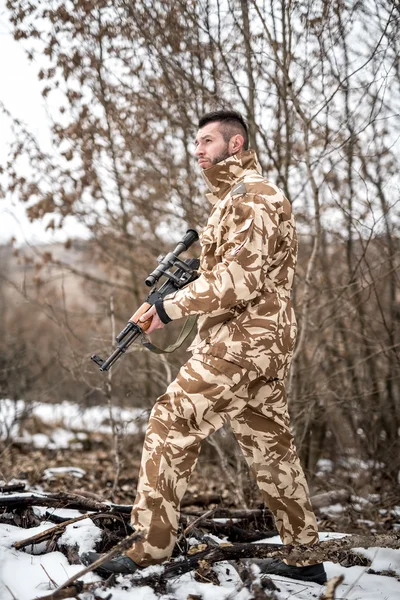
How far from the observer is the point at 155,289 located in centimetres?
283

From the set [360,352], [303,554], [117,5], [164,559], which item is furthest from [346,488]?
[117,5]

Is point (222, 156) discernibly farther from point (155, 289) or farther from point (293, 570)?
point (293, 570)

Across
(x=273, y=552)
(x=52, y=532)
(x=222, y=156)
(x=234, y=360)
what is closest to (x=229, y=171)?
(x=222, y=156)

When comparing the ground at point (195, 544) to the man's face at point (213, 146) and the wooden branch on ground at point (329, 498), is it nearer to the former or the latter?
the wooden branch on ground at point (329, 498)

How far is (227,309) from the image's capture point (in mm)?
2545

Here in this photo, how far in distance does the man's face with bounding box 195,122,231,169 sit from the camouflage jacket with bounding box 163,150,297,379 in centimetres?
7

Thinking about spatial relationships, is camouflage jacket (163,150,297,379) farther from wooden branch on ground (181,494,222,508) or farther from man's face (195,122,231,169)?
wooden branch on ground (181,494,222,508)

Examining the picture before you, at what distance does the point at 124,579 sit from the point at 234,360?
40.1 inches

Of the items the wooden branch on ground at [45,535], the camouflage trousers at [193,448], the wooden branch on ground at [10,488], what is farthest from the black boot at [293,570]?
the wooden branch on ground at [10,488]

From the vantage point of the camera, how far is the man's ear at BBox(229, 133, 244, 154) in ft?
9.07

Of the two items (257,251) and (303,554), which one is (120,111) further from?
(303,554)

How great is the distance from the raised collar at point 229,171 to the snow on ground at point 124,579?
1728mm

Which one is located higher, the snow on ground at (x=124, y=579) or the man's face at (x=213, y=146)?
the man's face at (x=213, y=146)

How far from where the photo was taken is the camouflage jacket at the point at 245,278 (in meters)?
2.44
